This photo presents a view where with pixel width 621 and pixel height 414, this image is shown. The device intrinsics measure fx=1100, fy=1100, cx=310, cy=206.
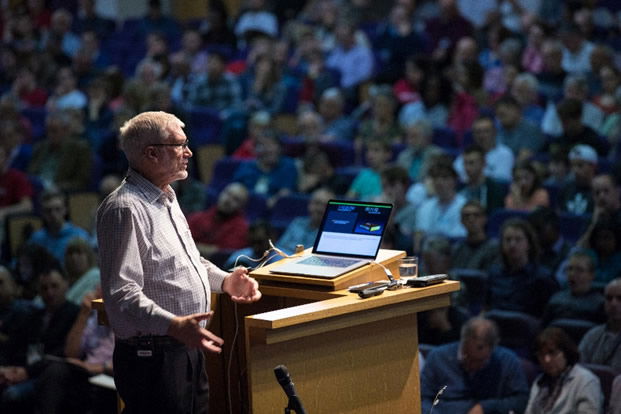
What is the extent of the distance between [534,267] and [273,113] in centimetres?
315

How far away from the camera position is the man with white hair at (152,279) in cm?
230

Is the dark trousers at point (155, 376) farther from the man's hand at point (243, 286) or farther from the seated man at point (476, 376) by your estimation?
the seated man at point (476, 376)

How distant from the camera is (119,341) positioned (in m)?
2.40

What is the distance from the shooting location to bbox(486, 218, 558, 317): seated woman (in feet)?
14.6

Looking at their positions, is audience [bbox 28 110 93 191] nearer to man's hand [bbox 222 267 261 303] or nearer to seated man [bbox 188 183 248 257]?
seated man [bbox 188 183 248 257]

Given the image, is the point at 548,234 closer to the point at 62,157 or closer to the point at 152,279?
the point at 152,279

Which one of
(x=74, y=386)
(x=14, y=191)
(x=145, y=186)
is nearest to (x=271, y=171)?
(x=14, y=191)

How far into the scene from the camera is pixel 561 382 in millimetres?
3643

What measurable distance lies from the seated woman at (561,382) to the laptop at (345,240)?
45.8 inches

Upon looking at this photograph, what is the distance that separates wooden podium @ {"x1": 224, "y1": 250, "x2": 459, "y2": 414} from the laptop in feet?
0.13

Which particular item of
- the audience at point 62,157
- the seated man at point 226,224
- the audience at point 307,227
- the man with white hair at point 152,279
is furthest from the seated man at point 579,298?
the audience at point 62,157

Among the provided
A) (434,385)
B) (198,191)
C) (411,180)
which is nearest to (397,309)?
(434,385)

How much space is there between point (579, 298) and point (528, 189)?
3.38ft

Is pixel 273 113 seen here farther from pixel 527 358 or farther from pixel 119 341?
pixel 119 341
